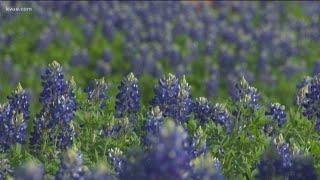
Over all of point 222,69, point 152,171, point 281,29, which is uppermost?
point 281,29

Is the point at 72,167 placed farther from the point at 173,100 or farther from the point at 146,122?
the point at 173,100

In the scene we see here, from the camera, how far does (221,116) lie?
226 inches

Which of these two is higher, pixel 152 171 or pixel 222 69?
pixel 222 69

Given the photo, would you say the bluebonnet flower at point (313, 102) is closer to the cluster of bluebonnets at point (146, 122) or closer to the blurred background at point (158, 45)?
the cluster of bluebonnets at point (146, 122)

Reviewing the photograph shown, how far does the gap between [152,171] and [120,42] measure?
7.80 m

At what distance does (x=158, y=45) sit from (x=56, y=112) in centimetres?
564

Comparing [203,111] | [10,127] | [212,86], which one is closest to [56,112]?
[10,127]

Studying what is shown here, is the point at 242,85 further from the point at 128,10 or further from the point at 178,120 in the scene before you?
the point at 128,10

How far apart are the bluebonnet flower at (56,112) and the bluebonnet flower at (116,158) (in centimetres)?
52

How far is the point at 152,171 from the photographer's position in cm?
351

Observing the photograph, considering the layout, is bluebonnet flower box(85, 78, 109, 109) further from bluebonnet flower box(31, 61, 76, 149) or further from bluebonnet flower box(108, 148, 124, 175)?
bluebonnet flower box(108, 148, 124, 175)

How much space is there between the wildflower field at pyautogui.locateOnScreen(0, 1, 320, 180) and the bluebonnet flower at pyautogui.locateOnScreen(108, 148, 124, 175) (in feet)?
0.04

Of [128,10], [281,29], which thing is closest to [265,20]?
[281,29]

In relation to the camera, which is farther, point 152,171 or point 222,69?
point 222,69
